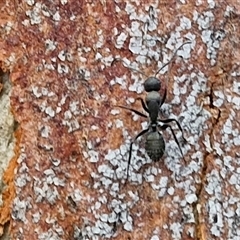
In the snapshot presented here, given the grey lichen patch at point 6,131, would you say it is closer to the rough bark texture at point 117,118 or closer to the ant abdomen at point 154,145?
the rough bark texture at point 117,118

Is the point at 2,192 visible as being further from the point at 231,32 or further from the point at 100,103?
the point at 231,32

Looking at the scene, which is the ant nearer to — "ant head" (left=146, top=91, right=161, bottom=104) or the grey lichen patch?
"ant head" (left=146, top=91, right=161, bottom=104)

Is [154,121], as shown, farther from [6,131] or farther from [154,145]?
[6,131]

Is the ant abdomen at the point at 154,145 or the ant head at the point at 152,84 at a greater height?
the ant head at the point at 152,84

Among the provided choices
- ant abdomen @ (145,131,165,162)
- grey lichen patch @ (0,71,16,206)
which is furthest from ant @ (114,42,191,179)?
grey lichen patch @ (0,71,16,206)

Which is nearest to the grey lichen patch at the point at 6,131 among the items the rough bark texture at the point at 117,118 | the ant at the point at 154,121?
the rough bark texture at the point at 117,118

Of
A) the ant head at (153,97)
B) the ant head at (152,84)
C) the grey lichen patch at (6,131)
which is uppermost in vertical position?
the ant head at (152,84)
